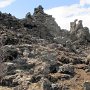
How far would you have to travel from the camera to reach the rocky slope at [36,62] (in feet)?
159

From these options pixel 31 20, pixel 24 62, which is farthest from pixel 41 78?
pixel 31 20

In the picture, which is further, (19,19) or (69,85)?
(19,19)

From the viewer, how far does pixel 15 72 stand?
172ft

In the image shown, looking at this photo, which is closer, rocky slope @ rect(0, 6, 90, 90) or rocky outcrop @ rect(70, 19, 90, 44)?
rocky slope @ rect(0, 6, 90, 90)

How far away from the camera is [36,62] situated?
55.1 metres

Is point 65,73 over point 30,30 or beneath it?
beneath

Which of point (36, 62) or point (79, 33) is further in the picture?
point (79, 33)

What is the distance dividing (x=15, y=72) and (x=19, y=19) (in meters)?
34.7

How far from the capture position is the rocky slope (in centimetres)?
4857

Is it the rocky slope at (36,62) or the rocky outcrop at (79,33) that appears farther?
the rocky outcrop at (79,33)

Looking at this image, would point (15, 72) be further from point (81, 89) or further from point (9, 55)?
point (81, 89)

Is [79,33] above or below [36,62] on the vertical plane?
above

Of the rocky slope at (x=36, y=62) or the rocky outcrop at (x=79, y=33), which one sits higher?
the rocky outcrop at (x=79, y=33)

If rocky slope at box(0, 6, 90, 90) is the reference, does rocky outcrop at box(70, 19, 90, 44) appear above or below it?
above
